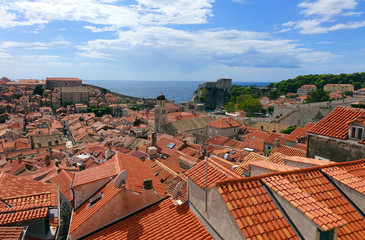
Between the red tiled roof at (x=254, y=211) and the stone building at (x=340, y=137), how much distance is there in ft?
20.0

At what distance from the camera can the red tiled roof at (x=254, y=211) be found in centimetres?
430

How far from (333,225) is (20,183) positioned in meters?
11.4

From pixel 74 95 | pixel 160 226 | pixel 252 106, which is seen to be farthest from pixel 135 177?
pixel 74 95

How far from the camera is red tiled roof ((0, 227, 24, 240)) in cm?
569

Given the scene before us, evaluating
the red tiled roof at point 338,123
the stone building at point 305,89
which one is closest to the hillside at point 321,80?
the stone building at point 305,89

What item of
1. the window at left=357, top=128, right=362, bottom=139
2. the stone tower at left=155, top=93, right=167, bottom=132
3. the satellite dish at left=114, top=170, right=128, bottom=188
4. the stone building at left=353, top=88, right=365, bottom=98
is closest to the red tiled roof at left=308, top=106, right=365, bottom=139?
the window at left=357, top=128, right=362, bottom=139

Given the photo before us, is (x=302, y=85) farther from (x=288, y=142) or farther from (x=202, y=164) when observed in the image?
(x=202, y=164)

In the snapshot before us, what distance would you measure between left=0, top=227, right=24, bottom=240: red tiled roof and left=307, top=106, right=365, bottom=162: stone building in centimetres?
1113

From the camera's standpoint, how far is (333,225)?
3961 millimetres

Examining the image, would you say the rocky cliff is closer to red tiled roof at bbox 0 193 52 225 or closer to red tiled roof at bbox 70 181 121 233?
red tiled roof at bbox 70 181 121 233

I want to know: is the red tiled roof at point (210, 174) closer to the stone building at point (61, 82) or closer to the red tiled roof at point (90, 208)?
the red tiled roof at point (90, 208)

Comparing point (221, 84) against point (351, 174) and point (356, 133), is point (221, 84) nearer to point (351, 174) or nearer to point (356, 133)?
point (356, 133)

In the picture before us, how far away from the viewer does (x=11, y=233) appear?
5.87 m

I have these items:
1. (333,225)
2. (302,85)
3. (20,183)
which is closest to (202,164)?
(333,225)
